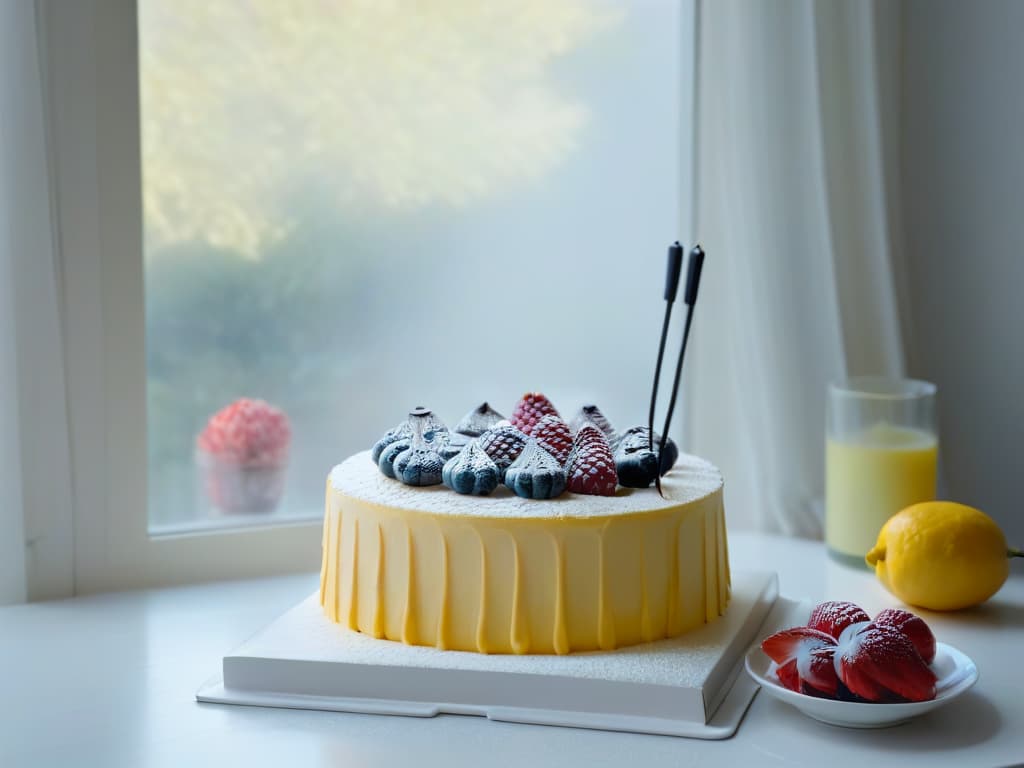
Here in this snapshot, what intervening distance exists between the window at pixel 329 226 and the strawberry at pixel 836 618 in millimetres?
809

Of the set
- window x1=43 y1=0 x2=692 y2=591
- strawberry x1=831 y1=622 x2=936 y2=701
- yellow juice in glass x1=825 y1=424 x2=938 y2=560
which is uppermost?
window x1=43 y1=0 x2=692 y2=591

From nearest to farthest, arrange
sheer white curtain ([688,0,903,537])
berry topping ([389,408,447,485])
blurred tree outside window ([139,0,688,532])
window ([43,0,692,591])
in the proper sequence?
berry topping ([389,408,447,485]) → window ([43,0,692,591]) → blurred tree outside window ([139,0,688,532]) → sheer white curtain ([688,0,903,537])

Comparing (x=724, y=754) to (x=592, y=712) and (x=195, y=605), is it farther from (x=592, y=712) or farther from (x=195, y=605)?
(x=195, y=605)

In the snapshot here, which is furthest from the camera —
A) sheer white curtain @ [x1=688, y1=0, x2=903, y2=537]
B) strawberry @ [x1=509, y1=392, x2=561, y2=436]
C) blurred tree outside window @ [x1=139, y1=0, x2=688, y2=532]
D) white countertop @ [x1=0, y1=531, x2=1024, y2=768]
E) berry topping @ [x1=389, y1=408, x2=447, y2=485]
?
sheer white curtain @ [x1=688, y1=0, x2=903, y2=537]

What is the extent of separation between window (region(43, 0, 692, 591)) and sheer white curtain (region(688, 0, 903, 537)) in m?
0.12

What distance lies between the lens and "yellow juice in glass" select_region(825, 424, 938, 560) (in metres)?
1.61

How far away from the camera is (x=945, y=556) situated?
141 centimetres

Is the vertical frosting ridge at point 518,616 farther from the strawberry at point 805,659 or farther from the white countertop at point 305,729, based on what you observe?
the strawberry at point 805,659

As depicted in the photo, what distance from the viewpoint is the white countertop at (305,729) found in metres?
1.05

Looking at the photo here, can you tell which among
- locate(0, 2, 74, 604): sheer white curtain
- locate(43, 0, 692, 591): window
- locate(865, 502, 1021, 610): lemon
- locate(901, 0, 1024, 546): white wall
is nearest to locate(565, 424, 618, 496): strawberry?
locate(865, 502, 1021, 610): lemon

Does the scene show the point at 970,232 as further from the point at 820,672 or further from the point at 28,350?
the point at 28,350

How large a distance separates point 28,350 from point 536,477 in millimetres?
720

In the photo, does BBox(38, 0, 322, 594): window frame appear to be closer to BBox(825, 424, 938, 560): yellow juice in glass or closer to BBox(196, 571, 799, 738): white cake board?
BBox(196, 571, 799, 738): white cake board

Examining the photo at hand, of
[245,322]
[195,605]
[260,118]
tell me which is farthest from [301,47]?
[195,605]
